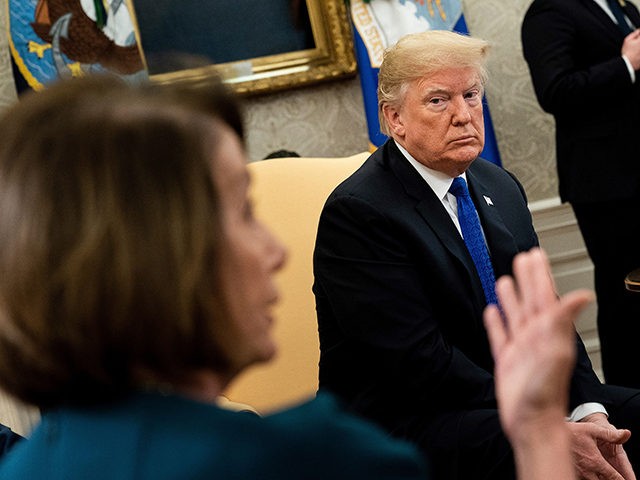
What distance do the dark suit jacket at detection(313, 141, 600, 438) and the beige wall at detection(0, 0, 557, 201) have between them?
7.83 ft

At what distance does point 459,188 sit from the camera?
233 cm

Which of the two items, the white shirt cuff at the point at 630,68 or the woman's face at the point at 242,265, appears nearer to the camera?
the woman's face at the point at 242,265

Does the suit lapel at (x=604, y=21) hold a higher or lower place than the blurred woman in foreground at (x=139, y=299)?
lower

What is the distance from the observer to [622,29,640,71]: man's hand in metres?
3.70

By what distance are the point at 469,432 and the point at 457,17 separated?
287 cm

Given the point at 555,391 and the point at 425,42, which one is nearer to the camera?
the point at 555,391

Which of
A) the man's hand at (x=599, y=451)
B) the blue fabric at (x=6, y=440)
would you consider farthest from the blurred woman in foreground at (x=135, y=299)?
the man's hand at (x=599, y=451)

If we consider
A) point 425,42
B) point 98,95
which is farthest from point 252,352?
point 425,42

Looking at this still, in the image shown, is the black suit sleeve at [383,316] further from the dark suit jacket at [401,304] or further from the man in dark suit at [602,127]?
the man in dark suit at [602,127]

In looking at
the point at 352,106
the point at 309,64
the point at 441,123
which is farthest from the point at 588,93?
the point at 441,123

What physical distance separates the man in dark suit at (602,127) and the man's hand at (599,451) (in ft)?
5.97

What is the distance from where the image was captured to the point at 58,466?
78cm

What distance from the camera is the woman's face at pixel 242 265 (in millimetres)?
803

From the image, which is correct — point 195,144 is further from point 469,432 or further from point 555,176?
point 555,176
